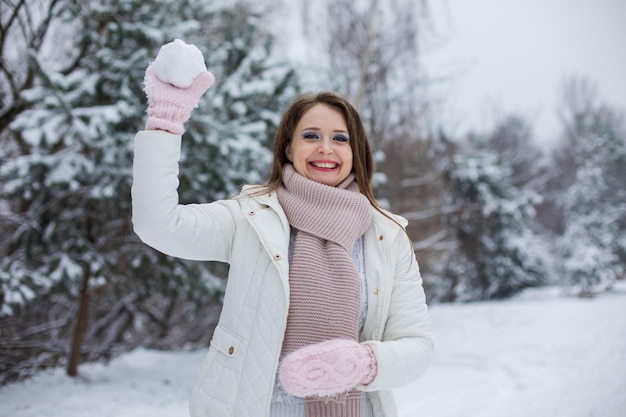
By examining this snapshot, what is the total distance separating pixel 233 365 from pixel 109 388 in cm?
417

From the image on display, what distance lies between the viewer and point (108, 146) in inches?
168

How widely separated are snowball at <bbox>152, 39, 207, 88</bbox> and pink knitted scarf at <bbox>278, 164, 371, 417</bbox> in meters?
0.49

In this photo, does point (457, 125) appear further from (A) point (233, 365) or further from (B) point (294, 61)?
(A) point (233, 365)

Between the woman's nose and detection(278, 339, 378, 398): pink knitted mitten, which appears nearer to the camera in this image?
detection(278, 339, 378, 398): pink knitted mitten

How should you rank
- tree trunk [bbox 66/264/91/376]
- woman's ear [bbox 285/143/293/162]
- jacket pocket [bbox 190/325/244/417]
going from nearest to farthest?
jacket pocket [bbox 190/325/244/417] → woman's ear [bbox 285/143/293/162] → tree trunk [bbox 66/264/91/376]

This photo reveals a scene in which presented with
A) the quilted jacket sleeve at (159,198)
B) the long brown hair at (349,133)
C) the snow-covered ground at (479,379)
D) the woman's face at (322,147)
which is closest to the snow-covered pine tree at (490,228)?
the snow-covered ground at (479,379)

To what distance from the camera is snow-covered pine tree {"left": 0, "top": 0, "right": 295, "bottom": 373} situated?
3.95m

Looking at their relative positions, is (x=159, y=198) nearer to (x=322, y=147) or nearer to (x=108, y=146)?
(x=322, y=147)

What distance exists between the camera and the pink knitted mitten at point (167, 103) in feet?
3.82

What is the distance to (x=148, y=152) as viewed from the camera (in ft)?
3.75

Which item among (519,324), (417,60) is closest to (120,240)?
(417,60)

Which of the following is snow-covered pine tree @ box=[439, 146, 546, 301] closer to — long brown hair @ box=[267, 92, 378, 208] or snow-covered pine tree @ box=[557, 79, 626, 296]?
snow-covered pine tree @ box=[557, 79, 626, 296]

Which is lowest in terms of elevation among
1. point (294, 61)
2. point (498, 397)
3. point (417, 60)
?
point (498, 397)

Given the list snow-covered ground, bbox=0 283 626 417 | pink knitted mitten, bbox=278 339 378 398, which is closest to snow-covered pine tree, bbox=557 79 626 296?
snow-covered ground, bbox=0 283 626 417
